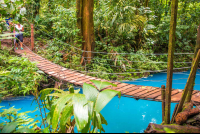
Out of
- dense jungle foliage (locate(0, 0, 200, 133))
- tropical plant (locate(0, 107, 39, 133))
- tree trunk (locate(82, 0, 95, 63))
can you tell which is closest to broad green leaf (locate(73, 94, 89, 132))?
tropical plant (locate(0, 107, 39, 133))

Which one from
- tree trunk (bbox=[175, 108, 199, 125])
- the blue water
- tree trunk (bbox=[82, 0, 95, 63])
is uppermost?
tree trunk (bbox=[82, 0, 95, 63])

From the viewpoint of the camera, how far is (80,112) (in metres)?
0.53

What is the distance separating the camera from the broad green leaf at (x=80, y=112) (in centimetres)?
51

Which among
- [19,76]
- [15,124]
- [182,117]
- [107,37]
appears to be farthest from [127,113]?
[15,124]

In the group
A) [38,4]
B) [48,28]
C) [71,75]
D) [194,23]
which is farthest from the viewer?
[194,23]

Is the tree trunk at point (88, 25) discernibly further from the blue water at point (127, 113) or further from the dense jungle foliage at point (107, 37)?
the blue water at point (127, 113)

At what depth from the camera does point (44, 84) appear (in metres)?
4.21

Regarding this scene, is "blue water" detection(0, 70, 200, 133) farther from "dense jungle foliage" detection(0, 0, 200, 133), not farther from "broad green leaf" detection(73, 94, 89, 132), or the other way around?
"broad green leaf" detection(73, 94, 89, 132)

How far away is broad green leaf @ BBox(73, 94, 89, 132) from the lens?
1.67 feet

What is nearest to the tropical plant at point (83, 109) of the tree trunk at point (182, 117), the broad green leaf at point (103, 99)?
the broad green leaf at point (103, 99)

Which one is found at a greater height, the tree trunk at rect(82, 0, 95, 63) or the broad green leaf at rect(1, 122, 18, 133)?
the tree trunk at rect(82, 0, 95, 63)

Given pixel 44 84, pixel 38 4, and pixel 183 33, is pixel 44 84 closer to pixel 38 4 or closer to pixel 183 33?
pixel 38 4

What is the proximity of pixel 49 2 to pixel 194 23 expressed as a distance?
6340 mm

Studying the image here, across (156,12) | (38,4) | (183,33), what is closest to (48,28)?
(38,4)
